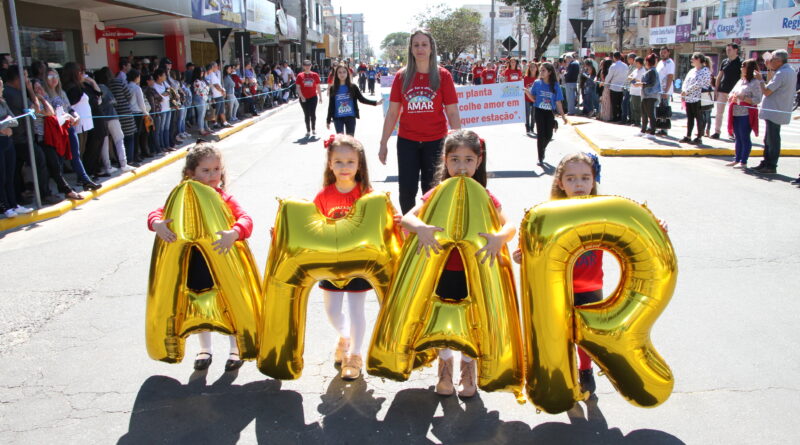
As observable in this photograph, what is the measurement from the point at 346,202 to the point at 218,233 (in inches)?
27.3

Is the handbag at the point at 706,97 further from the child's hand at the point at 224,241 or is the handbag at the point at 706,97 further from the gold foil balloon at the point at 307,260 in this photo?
the child's hand at the point at 224,241

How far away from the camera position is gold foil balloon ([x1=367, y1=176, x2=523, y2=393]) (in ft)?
9.29

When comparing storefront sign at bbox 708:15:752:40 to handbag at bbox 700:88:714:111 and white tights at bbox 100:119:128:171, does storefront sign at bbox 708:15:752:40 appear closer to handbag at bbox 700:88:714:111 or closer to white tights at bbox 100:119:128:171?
handbag at bbox 700:88:714:111

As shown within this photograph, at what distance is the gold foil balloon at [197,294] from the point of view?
315 cm

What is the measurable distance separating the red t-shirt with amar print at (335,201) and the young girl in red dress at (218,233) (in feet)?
1.28

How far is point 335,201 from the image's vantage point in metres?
3.43

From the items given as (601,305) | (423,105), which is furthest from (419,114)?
(601,305)

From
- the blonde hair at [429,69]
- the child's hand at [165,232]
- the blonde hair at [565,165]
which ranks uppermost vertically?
the blonde hair at [429,69]

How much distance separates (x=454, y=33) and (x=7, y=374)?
7658cm

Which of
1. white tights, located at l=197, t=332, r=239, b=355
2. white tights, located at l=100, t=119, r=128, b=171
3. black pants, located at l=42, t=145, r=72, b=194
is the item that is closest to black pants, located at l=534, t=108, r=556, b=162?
white tights, located at l=100, t=119, r=128, b=171

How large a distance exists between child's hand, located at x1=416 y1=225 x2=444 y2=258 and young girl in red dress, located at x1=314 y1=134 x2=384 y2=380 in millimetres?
617

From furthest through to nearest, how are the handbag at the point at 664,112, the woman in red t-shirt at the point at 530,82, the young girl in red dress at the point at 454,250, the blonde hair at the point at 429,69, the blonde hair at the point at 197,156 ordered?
the woman in red t-shirt at the point at 530,82, the handbag at the point at 664,112, the blonde hair at the point at 429,69, the blonde hair at the point at 197,156, the young girl in red dress at the point at 454,250

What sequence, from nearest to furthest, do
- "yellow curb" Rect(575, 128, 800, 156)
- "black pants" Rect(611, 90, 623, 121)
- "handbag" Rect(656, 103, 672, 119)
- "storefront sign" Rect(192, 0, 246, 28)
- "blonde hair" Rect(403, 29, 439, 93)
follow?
"blonde hair" Rect(403, 29, 439, 93) → "yellow curb" Rect(575, 128, 800, 156) → "handbag" Rect(656, 103, 672, 119) → "storefront sign" Rect(192, 0, 246, 28) → "black pants" Rect(611, 90, 623, 121)

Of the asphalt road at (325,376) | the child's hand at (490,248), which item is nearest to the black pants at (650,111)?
the asphalt road at (325,376)
